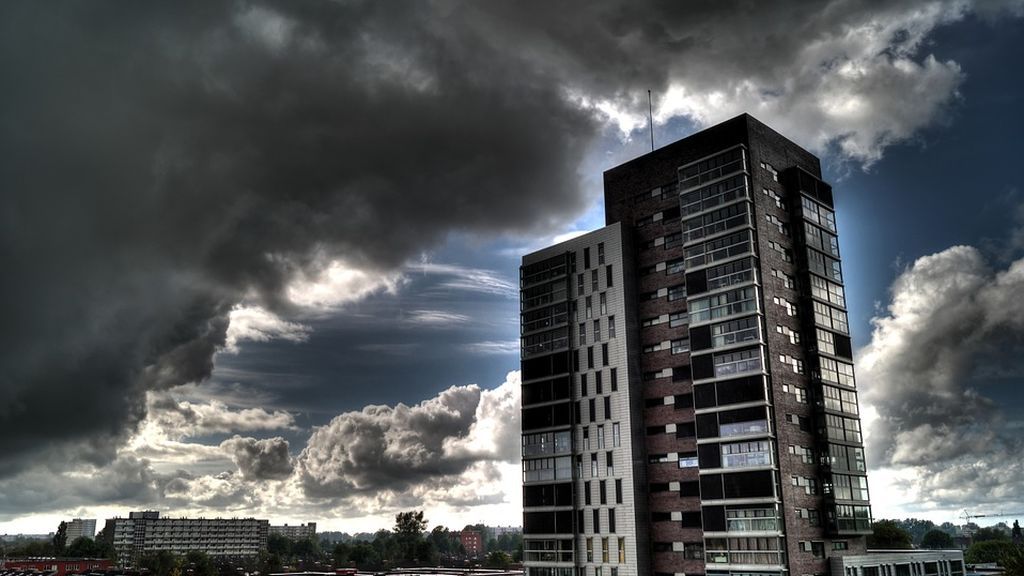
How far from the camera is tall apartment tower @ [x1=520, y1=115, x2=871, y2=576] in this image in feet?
255

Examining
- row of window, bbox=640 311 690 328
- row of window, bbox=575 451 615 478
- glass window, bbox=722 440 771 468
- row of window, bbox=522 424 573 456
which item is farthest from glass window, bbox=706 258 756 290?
row of window, bbox=522 424 573 456

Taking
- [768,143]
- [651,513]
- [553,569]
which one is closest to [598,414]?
[651,513]

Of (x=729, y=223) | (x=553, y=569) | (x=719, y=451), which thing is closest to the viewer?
(x=719, y=451)

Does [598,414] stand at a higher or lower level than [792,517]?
higher

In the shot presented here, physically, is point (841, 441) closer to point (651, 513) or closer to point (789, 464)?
point (789, 464)

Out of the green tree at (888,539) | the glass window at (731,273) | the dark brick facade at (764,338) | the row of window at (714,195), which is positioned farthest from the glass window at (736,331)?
the green tree at (888,539)

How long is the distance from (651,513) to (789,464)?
57.3 ft

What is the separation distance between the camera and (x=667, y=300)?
3600 inches

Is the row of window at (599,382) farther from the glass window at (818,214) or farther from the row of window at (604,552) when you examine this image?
the glass window at (818,214)

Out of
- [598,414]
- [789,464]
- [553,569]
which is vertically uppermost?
[598,414]

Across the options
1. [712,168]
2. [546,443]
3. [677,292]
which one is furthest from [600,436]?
[712,168]

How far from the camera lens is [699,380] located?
272 ft

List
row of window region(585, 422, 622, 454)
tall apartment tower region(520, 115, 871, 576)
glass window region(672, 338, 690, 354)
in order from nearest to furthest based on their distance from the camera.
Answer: tall apartment tower region(520, 115, 871, 576)
glass window region(672, 338, 690, 354)
row of window region(585, 422, 622, 454)

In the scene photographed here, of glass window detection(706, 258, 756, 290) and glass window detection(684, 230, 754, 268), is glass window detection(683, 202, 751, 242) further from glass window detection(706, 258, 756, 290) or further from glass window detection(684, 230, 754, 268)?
glass window detection(706, 258, 756, 290)
